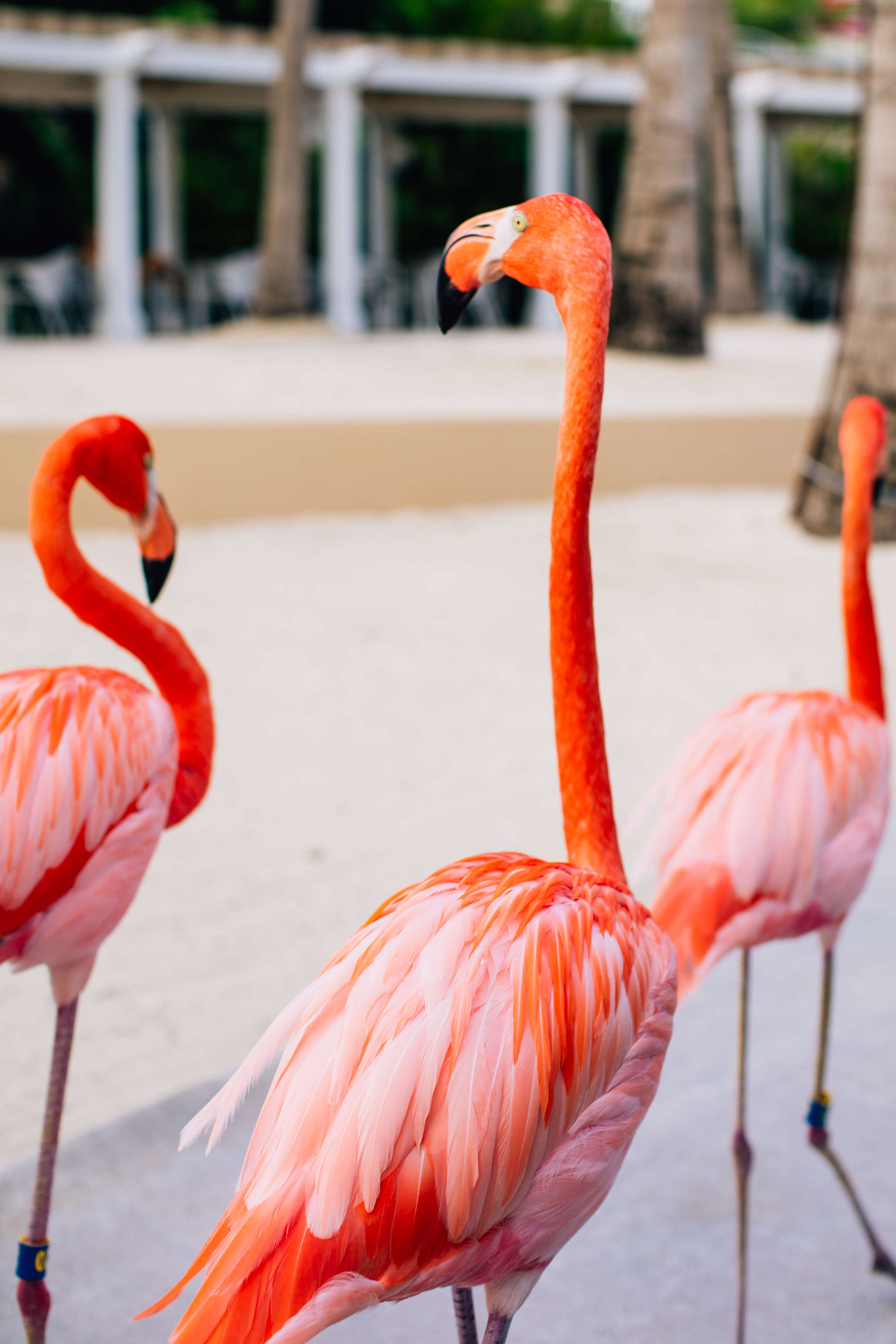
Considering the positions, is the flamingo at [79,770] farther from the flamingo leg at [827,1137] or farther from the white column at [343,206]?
the white column at [343,206]

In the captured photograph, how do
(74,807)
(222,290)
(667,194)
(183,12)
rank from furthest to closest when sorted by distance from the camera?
1. (183,12)
2. (222,290)
3. (667,194)
4. (74,807)

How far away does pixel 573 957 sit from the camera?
1.64m

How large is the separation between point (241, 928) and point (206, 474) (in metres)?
4.03

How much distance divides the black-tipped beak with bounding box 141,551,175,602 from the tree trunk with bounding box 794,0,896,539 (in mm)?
4961

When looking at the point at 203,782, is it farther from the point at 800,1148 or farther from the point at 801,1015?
the point at 801,1015

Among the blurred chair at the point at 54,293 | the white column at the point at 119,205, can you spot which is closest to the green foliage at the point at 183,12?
the blurred chair at the point at 54,293

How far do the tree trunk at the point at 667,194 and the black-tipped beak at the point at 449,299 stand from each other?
853 cm

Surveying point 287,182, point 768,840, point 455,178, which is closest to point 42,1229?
point 768,840

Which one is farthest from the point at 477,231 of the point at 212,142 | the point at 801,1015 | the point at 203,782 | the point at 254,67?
the point at 212,142

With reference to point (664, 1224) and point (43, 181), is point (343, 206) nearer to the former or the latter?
point (43, 181)

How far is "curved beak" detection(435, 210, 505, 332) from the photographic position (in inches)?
69.9

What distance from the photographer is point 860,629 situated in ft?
9.21

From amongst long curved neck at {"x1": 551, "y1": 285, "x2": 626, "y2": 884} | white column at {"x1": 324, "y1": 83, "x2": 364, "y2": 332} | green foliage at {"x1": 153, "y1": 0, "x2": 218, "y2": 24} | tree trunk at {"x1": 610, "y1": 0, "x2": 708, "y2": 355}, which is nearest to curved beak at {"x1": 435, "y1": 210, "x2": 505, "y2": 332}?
long curved neck at {"x1": 551, "y1": 285, "x2": 626, "y2": 884}

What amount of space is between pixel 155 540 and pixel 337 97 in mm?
13666
